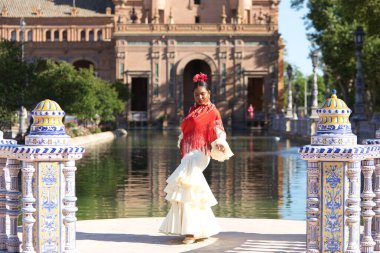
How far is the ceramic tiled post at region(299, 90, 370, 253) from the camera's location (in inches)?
367

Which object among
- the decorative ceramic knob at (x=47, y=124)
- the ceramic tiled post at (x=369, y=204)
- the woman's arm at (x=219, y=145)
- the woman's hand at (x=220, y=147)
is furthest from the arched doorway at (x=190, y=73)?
the decorative ceramic knob at (x=47, y=124)

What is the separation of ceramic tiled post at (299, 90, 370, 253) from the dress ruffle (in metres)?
2.15

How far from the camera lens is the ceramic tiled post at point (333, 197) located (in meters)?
9.32

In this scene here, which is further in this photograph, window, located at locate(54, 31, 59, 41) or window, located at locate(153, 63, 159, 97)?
window, located at locate(54, 31, 59, 41)

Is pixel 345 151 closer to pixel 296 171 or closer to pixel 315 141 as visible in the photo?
pixel 315 141

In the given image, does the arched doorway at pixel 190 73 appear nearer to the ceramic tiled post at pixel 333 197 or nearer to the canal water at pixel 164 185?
the canal water at pixel 164 185

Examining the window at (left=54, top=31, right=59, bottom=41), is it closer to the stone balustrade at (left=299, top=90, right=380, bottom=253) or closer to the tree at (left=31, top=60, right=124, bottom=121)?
the tree at (left=31, top=60, right=124, bottom=121)

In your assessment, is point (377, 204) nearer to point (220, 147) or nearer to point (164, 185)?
point (220, 147)

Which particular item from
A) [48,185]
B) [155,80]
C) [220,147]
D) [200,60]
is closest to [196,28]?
[200,60]

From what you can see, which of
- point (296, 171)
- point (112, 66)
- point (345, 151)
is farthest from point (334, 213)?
point (112, 66)

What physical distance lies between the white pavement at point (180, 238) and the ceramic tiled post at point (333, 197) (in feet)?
3.92

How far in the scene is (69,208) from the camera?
31.3 feet

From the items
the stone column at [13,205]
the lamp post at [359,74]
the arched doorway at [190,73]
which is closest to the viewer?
the stone column at [13,205]

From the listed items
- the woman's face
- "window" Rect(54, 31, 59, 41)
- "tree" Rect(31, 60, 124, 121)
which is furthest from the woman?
"window" Rect(54, 31, 59, 41)
